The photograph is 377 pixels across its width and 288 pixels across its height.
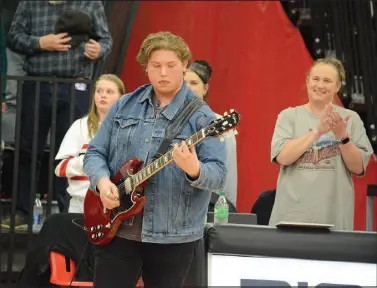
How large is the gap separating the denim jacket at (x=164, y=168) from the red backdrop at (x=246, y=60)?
3243mm

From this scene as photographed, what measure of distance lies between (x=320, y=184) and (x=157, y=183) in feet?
4.30

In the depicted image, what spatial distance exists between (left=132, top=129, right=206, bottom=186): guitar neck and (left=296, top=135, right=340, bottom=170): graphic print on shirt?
129 cm

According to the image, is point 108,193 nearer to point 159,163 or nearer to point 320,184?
point 159,163

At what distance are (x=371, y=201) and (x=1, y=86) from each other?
2.75 metres

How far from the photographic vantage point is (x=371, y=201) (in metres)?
5.33

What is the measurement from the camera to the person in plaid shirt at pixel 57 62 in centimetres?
665

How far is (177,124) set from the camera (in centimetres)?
363

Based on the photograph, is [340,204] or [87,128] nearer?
[340,204]

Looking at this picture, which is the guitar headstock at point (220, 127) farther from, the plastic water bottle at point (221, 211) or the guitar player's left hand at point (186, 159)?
the plastic water bottle at point (221, 211)

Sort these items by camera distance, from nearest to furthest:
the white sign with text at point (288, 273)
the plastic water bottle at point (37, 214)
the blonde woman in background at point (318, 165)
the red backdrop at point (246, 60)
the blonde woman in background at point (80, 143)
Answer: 1. the white sign with text at point (288, 273)
2. the blonde woman in background at point (318, 165)
3. the blonde woman in background at point (80, 143)
4. the plastic water bottle at point (37, 214)
5. the red backdrop at point (246, 60)

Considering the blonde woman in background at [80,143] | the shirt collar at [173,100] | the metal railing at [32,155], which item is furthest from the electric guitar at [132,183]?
the metal railing at [32,155]

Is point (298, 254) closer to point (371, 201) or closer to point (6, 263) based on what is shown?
point (371, 201)

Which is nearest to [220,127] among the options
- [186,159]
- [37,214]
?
[186,159]

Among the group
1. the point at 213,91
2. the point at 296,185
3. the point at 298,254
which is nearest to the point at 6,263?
the point at 213,91
